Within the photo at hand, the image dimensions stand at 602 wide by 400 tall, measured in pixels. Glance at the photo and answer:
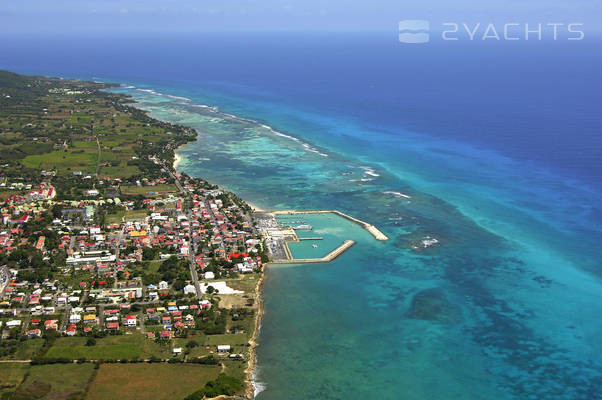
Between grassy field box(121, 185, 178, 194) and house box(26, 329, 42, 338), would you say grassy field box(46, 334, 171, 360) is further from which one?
grassy field box(121, 185, 178, 194)

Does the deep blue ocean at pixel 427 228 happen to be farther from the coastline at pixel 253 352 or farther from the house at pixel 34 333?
the house at pixel 34 333

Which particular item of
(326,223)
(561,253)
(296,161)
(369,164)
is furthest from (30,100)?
(561,253)

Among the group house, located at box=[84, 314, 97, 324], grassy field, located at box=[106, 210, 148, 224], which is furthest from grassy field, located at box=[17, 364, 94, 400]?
grassy field, located at box=[106, 210, 148, 224]

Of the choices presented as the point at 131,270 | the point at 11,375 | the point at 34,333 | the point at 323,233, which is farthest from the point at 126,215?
the point at 11,375

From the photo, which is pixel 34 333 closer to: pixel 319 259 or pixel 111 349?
pixel 111 349

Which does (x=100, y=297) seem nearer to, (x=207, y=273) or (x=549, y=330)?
(x=207, y=273)

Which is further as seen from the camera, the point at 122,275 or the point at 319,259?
the point at 319,259
